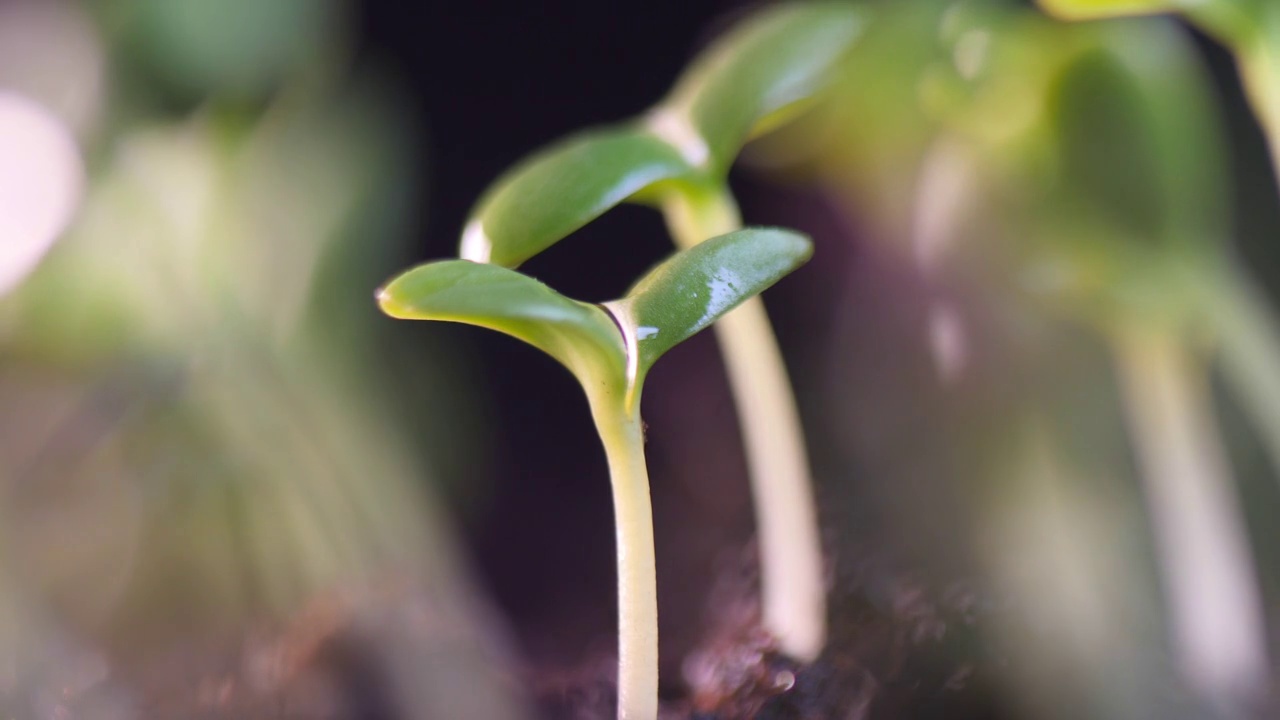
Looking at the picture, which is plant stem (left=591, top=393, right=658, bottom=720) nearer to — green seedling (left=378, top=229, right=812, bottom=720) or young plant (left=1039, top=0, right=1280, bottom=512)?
green seedling (left=378, top=229, right=812, bottom=720)

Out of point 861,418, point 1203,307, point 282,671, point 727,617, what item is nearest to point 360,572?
point 282,671

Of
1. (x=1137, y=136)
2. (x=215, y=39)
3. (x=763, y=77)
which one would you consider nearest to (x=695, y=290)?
(x=763, y=77)

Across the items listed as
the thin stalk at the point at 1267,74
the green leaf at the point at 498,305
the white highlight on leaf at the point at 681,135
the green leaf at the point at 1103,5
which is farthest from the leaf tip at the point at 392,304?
the thin stalk at the point at 1267,74

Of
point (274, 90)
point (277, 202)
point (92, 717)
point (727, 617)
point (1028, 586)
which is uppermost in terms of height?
point (274, 90)

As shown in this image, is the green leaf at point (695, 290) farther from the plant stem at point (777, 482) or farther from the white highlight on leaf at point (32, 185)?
the white highlight on leaf at point (32, 185)

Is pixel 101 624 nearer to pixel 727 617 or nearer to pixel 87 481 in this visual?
pixel 87 481

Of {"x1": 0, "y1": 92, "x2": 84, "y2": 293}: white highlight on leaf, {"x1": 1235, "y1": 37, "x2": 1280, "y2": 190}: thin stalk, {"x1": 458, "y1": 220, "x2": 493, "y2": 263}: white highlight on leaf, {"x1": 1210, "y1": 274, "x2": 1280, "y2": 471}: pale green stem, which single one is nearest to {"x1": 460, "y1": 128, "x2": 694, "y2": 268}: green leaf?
{"x1": 458, "y1": 220, "x2": 493, "y2": 263}: white highlight on leaf
